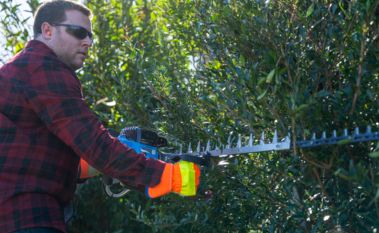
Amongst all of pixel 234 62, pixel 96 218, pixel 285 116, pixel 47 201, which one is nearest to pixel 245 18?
pixel 234 62

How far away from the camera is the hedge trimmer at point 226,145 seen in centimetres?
304

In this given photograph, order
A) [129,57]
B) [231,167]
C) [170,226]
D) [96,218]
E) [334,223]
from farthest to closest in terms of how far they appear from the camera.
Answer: [96,218]
[129,57]
[170,226]
[231,167]
[334,223]

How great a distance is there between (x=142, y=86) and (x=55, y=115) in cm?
170

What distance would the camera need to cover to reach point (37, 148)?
3.31 metres

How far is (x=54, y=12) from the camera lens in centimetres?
359

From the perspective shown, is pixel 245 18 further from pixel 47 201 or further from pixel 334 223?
pixel 47 201

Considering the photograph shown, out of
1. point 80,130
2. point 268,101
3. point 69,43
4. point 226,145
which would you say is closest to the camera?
point 80,130

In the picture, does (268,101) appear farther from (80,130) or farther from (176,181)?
(80,130)

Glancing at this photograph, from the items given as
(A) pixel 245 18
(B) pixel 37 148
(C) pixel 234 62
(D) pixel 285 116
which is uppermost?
(A) pixel 245 18

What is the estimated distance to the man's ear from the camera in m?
3.55

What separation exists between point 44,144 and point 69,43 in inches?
22.1

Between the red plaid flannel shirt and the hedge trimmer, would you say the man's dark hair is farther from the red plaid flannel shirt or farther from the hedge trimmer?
the hedge trimmer

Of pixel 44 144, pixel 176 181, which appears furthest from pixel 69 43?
pixel 176 181

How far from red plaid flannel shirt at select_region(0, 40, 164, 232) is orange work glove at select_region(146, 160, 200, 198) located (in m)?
0.04
